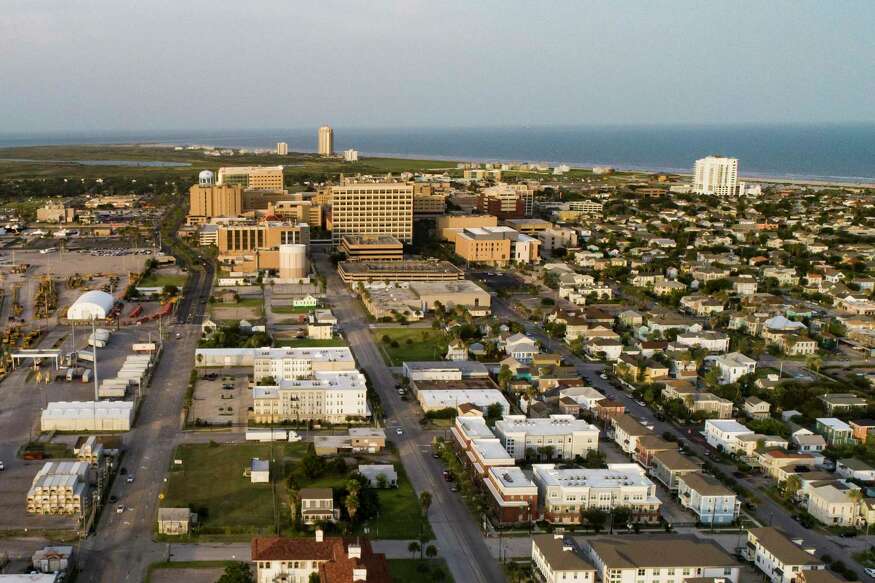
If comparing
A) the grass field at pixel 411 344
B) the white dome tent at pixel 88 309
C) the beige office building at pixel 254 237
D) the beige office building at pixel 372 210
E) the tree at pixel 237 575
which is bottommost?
the tree at pixel 237 575

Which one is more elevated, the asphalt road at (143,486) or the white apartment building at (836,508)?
the white apartment building at (836,508)

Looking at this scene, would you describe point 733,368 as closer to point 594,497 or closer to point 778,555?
point 594,497

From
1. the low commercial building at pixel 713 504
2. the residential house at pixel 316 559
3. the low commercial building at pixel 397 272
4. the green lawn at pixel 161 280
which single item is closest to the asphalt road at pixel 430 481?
the residential house at pixel 316 559

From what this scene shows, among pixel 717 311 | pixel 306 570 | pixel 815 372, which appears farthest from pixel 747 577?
pixel 717 311

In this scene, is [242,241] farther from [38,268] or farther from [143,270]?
[38,268]

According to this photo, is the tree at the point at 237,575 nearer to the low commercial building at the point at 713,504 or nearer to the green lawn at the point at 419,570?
the green lawn at the point at 419,570

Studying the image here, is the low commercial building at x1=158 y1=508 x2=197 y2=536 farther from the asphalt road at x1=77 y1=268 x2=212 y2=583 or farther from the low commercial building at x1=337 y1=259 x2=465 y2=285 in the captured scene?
the low commercial building at x1=337 y1=259 x2=465 y2=285

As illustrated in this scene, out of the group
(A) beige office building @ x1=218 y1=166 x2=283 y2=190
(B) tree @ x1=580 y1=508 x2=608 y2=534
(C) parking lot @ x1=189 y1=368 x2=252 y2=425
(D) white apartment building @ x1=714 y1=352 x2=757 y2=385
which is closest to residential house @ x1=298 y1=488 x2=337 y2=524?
(B) tree @ x1=580 y1=508 x2=608 y2=534
